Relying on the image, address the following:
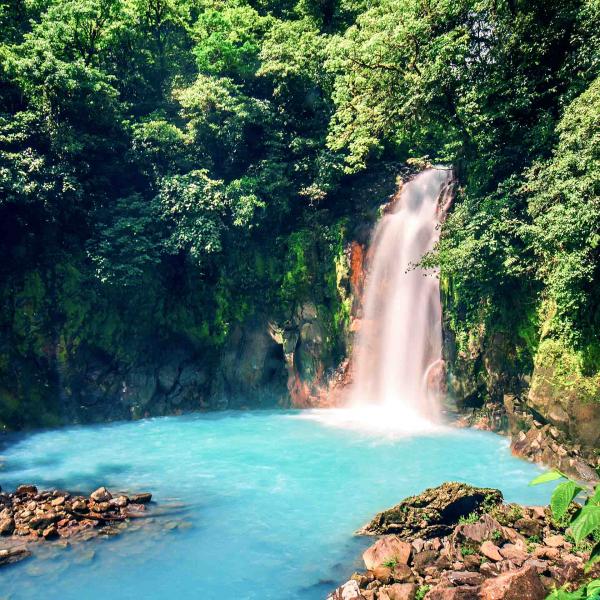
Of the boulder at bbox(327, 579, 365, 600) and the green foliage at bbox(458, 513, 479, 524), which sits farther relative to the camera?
the green foliage at bbox(458, 513, 479, 524)

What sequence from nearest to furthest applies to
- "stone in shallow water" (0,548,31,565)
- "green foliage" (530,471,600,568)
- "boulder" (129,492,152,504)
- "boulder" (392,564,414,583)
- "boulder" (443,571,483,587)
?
"green foliage" (530,471,600,568) → "boulder" (443,571,483,587) → "boulder" (392,564,414,583) → "stone in shallow water" (0,548,31,565) → "boulder" (129,492,152,504)

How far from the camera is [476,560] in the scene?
7.98 meters

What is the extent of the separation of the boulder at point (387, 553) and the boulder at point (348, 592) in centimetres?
56

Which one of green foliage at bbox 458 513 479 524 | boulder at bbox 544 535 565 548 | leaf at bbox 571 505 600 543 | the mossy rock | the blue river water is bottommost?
the blue river water

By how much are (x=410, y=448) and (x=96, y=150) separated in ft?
51.5

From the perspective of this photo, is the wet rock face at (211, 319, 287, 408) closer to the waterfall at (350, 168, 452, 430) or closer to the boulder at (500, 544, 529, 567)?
the waterfall at (350, 168, 452, 430)

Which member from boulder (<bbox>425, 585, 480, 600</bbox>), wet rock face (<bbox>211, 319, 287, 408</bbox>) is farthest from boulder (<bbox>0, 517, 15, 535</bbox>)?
wet rock face (<bbox>211, 319, 287, 408</bbox>)

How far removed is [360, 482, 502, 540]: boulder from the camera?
9516 mm

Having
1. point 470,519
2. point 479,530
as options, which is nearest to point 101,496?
point 470,519

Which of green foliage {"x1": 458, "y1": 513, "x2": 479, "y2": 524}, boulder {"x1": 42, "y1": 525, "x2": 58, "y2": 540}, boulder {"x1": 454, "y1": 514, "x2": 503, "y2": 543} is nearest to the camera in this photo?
boulder {"x1": 454, "y1": 514, "x2": 503, "y2": 543}

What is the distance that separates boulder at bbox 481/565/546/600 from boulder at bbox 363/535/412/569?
1525 mm

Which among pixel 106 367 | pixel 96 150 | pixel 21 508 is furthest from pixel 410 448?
pixel 96 150

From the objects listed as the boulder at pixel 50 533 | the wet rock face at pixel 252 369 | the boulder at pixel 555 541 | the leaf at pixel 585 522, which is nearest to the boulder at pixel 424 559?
the boulder at pixel 555 541

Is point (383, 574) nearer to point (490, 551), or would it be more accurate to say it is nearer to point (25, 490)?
point (490, 551)
